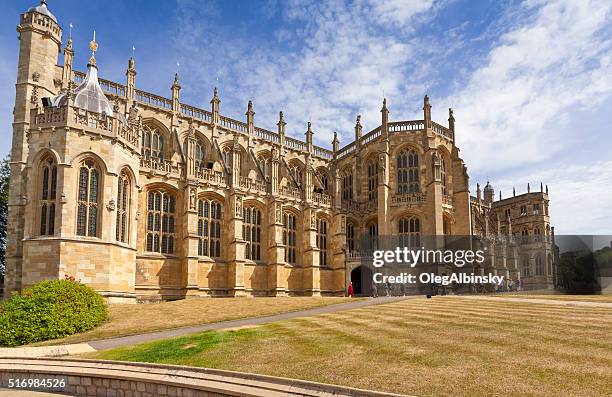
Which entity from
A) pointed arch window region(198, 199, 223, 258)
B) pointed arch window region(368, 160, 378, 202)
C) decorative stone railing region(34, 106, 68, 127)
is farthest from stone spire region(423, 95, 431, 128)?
decorative stone railing region(34, 106, 68, 127)

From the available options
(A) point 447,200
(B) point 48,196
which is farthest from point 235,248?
(A) point 447,200

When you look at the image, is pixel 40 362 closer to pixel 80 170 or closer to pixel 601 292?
pixel 80 170

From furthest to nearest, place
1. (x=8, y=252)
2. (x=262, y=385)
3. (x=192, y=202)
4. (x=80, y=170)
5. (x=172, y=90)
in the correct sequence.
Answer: (x=172, y=90), (x=192, y=202), (x=8, y=252), (x=80, y=170), (x=262, y=385)

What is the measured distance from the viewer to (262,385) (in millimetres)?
9086

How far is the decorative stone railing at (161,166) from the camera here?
3259 cm

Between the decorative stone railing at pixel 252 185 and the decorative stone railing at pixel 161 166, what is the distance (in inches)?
233

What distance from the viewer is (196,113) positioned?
40.8 metres

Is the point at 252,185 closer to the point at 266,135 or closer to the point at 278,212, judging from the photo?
the point at 278,212

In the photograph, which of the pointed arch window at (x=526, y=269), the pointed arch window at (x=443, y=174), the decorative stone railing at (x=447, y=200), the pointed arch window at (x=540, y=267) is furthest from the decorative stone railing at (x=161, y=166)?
the pointed arch window at (x=526, y=269)

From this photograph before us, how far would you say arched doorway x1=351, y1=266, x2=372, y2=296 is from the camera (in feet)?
143

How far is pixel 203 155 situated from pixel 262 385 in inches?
1311

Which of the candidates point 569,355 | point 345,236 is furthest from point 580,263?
point 569,355

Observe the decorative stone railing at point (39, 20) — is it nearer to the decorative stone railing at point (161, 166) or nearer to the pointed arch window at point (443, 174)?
the decorative stone railing at point (161, 166)

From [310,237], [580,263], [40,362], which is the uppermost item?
[310,237]
